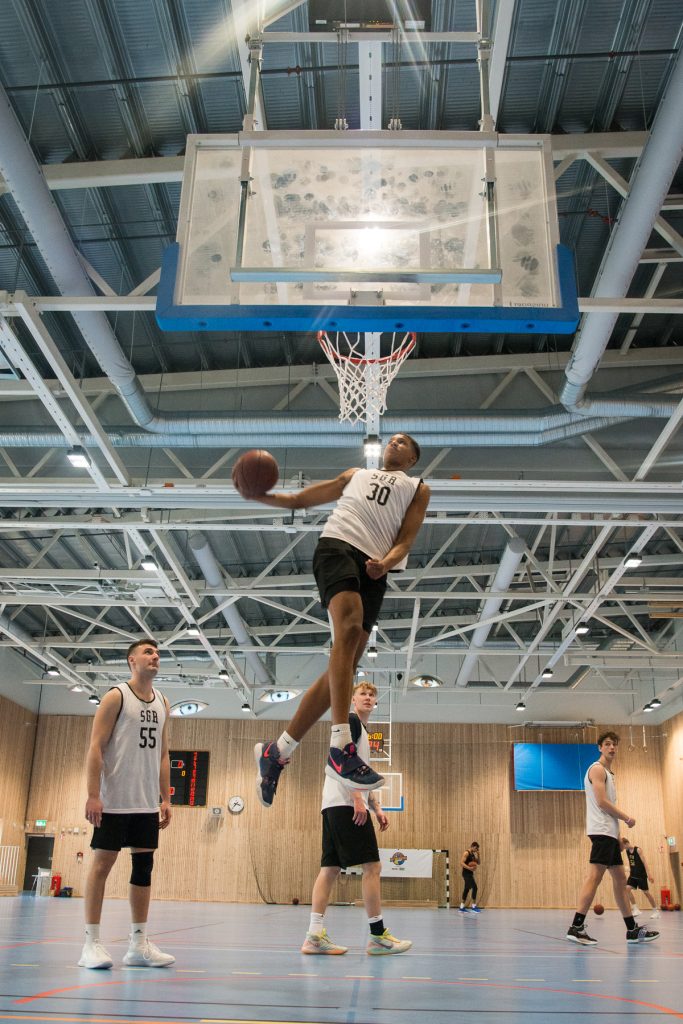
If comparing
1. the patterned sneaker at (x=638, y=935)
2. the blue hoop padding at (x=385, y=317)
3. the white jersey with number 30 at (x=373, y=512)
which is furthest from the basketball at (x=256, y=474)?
the patterned sneaker at (x=638, y=935)

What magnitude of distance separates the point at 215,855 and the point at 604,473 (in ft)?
63.1

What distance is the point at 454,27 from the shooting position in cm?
816

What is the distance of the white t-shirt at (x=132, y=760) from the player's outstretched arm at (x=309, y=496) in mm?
1602

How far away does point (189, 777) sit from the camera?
27469mm

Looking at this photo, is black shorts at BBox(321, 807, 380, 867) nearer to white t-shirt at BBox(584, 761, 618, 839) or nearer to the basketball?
the basketball

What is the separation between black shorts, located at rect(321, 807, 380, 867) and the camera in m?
6.27

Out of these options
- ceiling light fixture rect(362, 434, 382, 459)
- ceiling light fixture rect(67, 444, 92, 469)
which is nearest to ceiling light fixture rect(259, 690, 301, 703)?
ceiling light fixture rect(67, 444, 92, 469)

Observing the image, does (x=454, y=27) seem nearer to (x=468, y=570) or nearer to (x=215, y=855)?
(x=468, y=570)

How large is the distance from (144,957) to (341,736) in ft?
6.51

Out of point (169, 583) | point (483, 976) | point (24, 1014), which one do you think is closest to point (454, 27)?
point (483, 976)

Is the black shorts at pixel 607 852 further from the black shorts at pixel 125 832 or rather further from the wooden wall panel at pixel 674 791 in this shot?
the wooden wall panel at pixel 674 791

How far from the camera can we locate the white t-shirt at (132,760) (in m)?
5.20

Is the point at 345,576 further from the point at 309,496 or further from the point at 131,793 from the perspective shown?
the point at 131,793

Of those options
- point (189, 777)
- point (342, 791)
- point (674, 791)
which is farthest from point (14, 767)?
point (342, 791)
